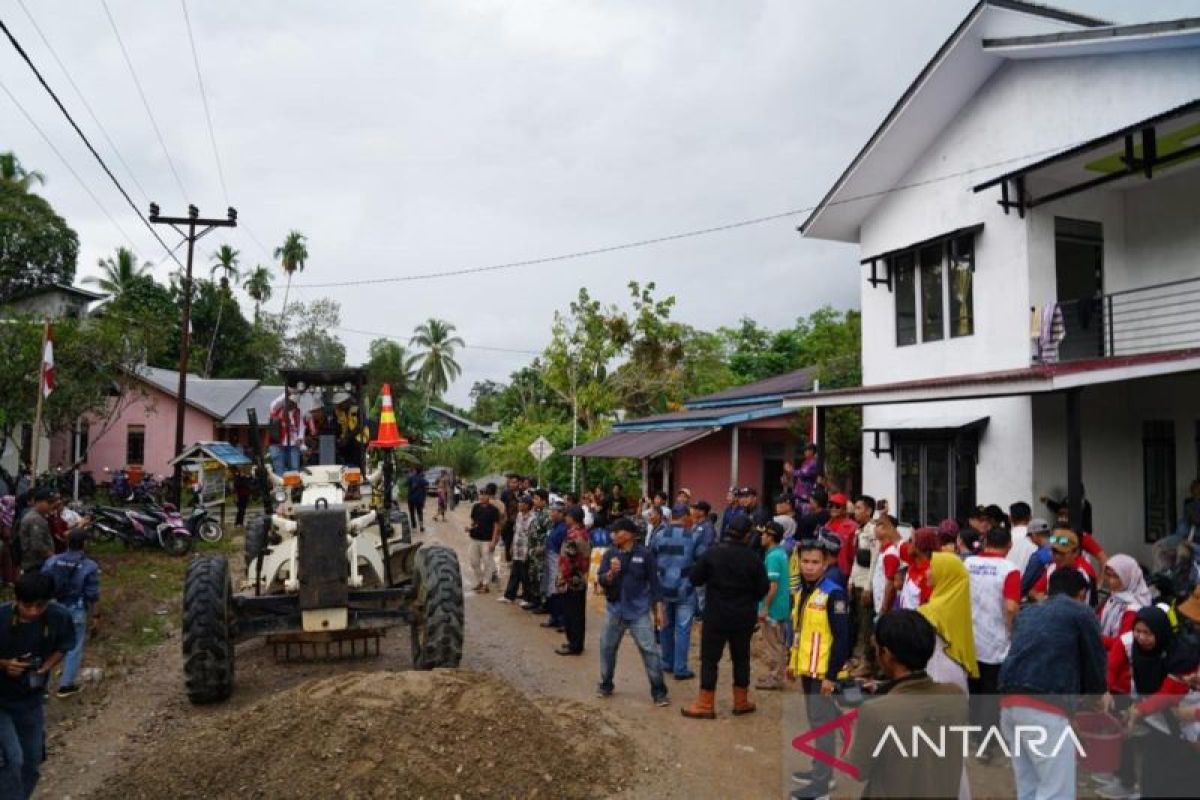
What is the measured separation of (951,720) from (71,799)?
5397 mm

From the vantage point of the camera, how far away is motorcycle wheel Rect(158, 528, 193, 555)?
54.0 ft

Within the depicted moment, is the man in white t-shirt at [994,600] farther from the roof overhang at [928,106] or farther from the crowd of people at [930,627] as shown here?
the roof overhang at [928,106]

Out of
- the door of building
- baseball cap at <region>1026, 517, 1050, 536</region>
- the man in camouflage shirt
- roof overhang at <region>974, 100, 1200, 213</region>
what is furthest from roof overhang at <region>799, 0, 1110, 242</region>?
baseball cap at <region>1026, 517, 1050, 536</region>

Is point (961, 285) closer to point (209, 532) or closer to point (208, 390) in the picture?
point (209, 532)

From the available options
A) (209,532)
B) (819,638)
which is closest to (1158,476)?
(819,638)

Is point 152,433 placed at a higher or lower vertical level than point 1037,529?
higher

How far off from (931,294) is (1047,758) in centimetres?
1002

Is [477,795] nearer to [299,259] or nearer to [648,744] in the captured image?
[648,744]

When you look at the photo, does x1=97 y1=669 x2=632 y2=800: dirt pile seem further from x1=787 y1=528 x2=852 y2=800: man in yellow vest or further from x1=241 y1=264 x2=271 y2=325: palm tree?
x1=241 y1=264 x2=271 y2=325: palm tree

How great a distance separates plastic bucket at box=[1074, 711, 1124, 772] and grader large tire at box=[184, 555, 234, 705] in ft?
20.6

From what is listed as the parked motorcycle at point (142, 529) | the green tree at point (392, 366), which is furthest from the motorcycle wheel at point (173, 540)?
the green tree at point (392, 366)

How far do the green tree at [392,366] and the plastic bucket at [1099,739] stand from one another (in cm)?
4781

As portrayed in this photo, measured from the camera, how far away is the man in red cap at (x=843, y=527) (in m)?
8.82

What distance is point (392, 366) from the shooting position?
53062 mm
